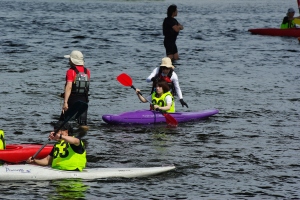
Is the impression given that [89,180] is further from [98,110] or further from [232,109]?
[232,109]

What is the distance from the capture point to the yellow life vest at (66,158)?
1075cm

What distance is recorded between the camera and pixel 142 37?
4159cm

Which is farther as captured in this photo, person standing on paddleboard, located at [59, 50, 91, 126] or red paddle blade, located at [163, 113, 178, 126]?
red paddle blade, located at [163, 113, 178, 126]

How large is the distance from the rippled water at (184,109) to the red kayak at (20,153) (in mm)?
798

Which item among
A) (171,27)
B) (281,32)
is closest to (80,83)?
(171,27)

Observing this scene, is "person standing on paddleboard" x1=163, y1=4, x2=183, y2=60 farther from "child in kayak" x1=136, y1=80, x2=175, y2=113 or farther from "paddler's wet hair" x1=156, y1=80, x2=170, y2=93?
"paddler's wet hair" x1=156, y1=80, x2=170, y2=93

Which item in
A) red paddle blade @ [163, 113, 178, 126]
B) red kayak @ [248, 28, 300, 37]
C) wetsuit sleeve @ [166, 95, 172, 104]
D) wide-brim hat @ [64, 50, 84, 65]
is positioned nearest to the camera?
wide-brim hat @ [64, 50, 84, 65]

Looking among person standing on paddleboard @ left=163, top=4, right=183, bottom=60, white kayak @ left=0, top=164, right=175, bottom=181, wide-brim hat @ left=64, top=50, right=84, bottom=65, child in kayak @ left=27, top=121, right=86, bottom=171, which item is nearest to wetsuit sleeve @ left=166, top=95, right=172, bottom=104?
wide-brim hat @ left=64, top=50, right=84, bottom=65

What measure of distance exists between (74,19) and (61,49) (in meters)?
24.4

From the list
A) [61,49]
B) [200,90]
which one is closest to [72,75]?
[200,90]

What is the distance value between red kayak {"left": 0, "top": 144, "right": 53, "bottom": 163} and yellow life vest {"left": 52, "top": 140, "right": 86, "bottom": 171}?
89 cm

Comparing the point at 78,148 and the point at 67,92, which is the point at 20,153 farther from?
the point at 67,92

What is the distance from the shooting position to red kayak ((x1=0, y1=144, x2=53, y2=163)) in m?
11.5

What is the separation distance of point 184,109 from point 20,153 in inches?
270
